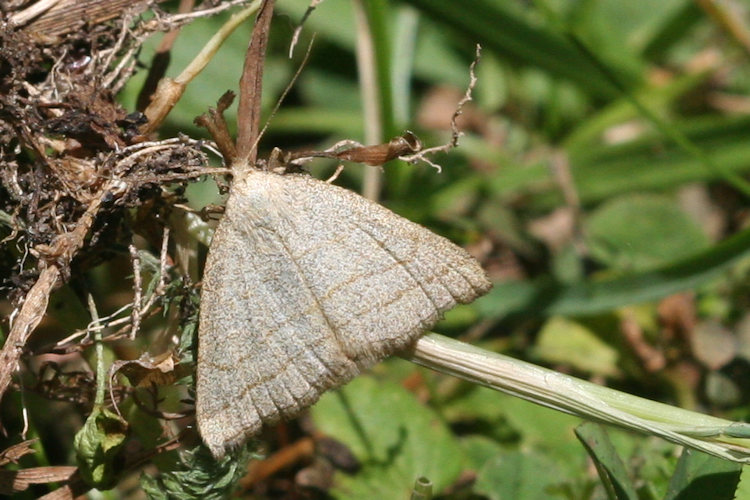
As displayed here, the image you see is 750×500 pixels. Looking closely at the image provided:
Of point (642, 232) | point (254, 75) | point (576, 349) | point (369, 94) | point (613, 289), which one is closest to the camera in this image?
point (254, 75)

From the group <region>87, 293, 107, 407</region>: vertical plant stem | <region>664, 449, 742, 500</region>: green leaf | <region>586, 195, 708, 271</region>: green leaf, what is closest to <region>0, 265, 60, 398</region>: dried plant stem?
<region>87, 293, 107, 407</region>: vertical plant stem

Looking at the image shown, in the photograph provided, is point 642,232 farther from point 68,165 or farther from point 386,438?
point 68,165

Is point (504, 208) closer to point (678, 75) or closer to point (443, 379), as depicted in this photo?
point (443, 379)

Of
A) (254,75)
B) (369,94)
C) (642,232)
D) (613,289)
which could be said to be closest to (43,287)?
(254,75)

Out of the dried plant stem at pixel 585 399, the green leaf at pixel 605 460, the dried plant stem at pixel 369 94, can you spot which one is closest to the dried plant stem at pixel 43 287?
the dried plant stem at pixel 585 399

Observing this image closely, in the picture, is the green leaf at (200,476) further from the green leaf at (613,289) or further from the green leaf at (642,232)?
the green leaf at (642,232)
